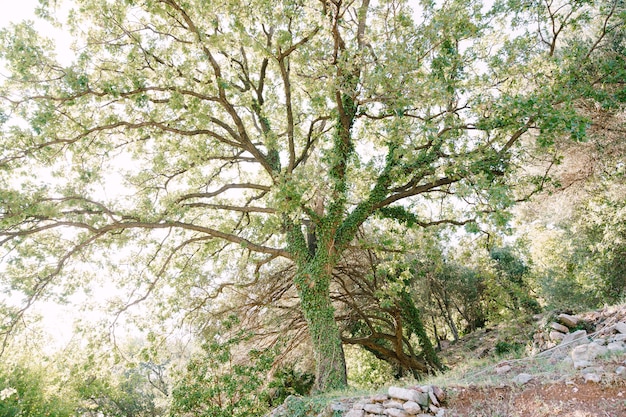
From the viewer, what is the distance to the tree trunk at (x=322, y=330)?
7754 millimetres

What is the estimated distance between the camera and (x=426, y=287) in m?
15.4

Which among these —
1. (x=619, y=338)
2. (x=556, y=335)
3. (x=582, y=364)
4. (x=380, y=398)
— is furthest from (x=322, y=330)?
(x=619, y=338)

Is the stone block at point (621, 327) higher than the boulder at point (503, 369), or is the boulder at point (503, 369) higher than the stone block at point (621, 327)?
the stone block at point (621, 327)

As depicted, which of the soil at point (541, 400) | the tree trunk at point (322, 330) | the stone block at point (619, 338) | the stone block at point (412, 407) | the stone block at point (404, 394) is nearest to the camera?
the soil at point (541, 400)

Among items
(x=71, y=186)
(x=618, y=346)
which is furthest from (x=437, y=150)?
(x=71, y=186)

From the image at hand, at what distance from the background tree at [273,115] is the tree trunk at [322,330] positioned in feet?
0.13

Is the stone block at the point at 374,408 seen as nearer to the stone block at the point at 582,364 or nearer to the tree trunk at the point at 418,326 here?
the stone block at the point at 582,364

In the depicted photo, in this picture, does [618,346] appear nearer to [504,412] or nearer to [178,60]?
[504,412]

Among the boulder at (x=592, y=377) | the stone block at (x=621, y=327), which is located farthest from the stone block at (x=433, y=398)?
the stone block at (x=621, y=327)

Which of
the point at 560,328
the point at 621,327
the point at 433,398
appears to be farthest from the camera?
the point at 560,328

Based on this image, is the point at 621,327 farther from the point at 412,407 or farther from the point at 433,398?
the point at 412,407

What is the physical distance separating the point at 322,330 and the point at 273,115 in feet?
19.6

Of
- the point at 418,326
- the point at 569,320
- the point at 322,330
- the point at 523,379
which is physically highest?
the point at 322,330

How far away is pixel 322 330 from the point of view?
821 cm
